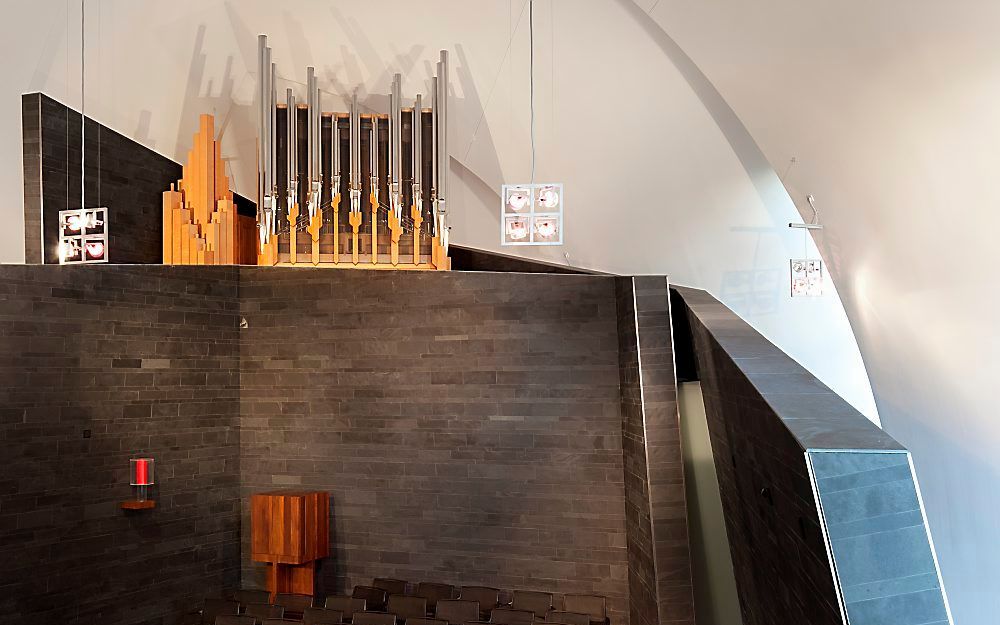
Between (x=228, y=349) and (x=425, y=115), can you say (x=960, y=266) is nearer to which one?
(x=425, y=115)

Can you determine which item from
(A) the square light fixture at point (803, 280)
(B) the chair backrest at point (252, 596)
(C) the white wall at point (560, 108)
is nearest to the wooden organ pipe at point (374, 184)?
(C) the white wall at point (560, 108)

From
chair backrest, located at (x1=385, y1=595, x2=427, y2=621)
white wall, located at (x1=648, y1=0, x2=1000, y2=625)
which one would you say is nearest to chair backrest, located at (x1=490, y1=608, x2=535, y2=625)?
chair backrest, located at (x1=385, y1=595, x2=427, y2=621)

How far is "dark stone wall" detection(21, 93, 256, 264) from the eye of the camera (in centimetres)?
818

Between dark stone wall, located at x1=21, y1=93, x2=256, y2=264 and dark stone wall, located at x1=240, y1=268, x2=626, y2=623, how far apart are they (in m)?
1.19

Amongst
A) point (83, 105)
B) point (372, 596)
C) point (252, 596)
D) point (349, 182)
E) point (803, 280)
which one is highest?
point (83, 105)

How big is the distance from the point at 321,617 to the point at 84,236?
3.62m

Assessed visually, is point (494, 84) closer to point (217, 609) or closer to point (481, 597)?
point (481, 597)

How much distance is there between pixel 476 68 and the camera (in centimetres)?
1012

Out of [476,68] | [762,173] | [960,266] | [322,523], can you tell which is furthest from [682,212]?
[322,523]

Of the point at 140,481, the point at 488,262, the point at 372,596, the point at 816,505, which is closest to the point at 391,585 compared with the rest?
the point at 372,596

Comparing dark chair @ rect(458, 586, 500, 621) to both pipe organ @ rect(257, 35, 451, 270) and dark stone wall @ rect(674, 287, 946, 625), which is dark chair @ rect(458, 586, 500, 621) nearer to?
pipe organ @ rect(257, 35, 451, 270)

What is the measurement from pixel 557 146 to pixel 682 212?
5.48 ft

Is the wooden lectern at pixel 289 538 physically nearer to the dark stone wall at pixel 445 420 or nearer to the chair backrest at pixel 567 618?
the dark stone wall at pixel 445 420

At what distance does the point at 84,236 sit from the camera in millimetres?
6875
